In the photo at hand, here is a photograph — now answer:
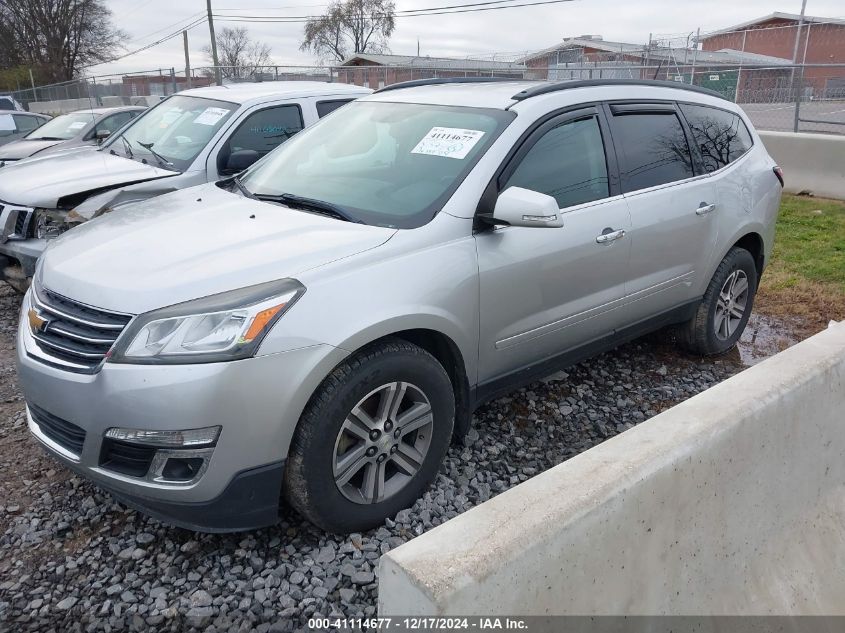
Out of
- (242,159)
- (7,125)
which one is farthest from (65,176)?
(7,125)

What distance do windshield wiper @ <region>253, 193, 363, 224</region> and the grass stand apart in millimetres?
4090

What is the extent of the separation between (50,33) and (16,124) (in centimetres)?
3675

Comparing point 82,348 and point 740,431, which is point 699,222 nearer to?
point 740,431

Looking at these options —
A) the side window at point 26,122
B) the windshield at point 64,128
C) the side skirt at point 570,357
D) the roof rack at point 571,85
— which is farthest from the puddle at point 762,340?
the side window at point 26,122

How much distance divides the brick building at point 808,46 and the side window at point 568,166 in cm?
1130

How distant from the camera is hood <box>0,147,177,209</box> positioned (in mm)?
5188

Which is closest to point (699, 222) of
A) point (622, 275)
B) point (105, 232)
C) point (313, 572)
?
point (622, 275)

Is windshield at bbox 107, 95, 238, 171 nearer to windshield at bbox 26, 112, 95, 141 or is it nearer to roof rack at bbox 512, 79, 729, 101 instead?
roof rack at bbox 512, 79, 729, 101

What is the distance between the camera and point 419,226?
300 centimetres

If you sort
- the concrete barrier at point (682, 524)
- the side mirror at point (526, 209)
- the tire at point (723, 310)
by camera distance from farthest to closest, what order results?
1. the tire at point (723, 310)
2. the side mirror at point (526, 209)
3. the concrete barrier at point (682, 524)

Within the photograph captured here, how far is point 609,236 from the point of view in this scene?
3676 millimetres

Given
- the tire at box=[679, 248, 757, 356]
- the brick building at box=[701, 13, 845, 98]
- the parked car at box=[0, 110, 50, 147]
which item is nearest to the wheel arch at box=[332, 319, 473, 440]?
the tire at box=[679, 248, 757, 356]

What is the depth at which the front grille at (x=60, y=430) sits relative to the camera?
8.50 ft

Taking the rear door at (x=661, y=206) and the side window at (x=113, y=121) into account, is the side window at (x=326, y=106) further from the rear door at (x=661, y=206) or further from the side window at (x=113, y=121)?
the side window at (x=113, y=121)
